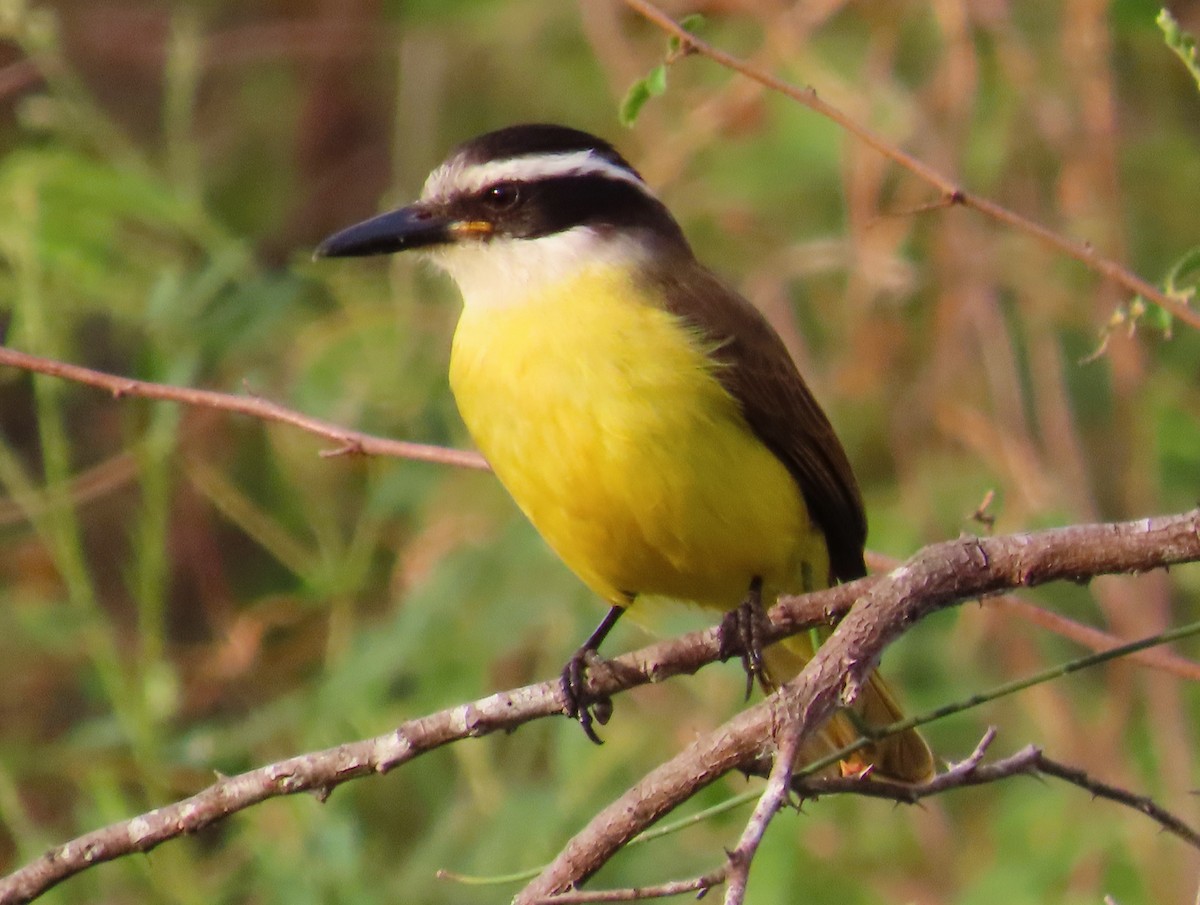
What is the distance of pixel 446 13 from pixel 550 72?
46cm

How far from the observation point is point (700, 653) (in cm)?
246

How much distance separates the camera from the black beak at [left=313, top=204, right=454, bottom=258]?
3.24 meters

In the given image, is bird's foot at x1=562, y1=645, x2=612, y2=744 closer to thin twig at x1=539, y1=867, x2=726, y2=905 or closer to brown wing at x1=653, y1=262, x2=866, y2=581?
brown wing at x1=653, y1=262, x2=866, y2=581

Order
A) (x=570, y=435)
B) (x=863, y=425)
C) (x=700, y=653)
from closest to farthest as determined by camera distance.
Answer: (x=700, y=653) < (x=570, y=435) < (x=863, y=425)

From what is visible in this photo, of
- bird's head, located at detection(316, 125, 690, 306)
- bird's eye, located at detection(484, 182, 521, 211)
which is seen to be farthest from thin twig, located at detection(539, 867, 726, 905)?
bird's eye, located at detection(484, 182, 521, 211)

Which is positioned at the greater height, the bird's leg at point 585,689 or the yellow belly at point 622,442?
the yellow belly at point 622,442

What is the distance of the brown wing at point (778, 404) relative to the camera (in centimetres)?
314

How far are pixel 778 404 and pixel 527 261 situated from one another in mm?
467

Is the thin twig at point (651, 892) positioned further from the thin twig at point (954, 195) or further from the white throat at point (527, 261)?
the white throat at point (527, 261)

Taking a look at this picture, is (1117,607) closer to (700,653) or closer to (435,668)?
(435,668)

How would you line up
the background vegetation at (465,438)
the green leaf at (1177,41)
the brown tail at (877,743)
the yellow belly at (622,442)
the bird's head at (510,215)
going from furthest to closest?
the background vegetation at (465,438), the bird's head at (510,215), the brown tail at (877,743), the yellow belly at (622,442), the green leaf at (1177,41)

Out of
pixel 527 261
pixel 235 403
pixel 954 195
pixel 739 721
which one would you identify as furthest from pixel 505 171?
pixel 739 721

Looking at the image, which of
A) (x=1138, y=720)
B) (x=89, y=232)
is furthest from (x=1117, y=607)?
(x=89, y=232)

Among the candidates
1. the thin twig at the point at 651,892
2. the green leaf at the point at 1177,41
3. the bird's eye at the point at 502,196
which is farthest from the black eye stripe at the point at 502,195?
the thin twig at the point at 651,892
